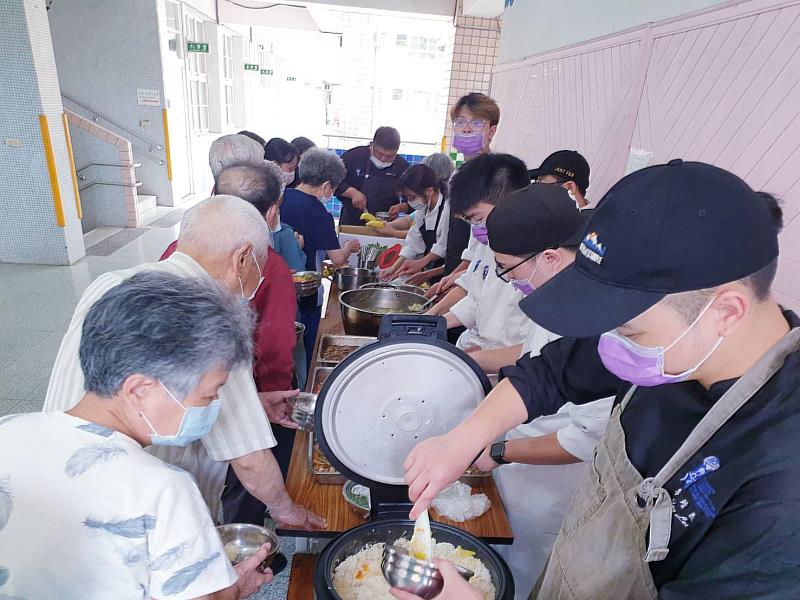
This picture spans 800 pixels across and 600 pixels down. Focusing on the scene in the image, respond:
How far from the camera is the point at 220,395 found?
4.43ft

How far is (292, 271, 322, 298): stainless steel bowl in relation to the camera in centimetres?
284

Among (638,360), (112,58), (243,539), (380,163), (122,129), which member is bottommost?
(243,539)

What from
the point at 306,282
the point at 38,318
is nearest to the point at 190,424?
the point at 306,282

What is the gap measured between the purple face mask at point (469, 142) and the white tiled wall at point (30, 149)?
4.62 metres

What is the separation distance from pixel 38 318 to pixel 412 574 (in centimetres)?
475

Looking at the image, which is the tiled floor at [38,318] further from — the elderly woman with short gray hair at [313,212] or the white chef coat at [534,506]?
the elderly woman with short gray hair at [313,212]

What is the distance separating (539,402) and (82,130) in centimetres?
851

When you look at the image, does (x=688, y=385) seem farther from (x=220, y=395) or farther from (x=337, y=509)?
(x=220, y=395)

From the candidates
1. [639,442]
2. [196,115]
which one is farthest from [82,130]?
Result: [639,442]

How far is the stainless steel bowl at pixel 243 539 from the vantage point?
4.60 feet

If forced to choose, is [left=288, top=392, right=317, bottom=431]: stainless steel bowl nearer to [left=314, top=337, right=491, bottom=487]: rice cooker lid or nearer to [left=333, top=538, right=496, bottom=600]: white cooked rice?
[left=314, top=337, right=491, bottom=487]: rice cooker lid

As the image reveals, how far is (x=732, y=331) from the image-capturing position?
80 centimetres

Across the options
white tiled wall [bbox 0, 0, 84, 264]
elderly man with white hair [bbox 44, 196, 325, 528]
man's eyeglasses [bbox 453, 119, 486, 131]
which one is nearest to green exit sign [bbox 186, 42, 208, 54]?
white tiled wall [bbox 0, 0, 84, 264]

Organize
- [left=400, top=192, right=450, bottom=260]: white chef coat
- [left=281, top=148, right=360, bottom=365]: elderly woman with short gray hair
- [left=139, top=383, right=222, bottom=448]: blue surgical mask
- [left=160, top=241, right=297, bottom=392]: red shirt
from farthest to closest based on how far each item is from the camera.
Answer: [left=400, top=192, right=450, bottom=260]: white chef coat < [left=281, top=148, right=360, bottom=365]: elderly woman with short gray hair < [left=160, top=241, right=297, bottom=392]: red shirt < [left=139, top=383, right=222, bottom=448]: blue surgical mask
